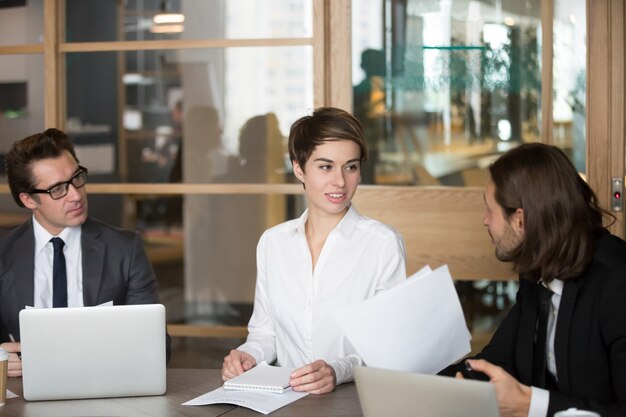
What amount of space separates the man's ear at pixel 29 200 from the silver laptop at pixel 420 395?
5.06 feet

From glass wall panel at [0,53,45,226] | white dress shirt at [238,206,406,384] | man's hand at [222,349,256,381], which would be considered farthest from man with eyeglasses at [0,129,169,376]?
glass wall panel at [0,53,45,226]

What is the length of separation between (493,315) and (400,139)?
0.89 m

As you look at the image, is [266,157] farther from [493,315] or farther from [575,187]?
[575,187]

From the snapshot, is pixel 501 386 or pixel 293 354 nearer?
pixel 501 386

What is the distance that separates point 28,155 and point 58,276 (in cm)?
41

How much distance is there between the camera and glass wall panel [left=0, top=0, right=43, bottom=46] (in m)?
4.37

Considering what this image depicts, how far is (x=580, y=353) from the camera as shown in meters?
2.21

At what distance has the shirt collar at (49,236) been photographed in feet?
9.93

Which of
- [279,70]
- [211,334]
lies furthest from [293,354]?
[279,70]

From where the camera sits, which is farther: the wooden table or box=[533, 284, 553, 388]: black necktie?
box=[533, 284, 553, 388]: black necktie

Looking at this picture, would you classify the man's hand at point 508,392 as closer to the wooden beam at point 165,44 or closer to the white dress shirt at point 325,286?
the white dress shirt at point 325,286

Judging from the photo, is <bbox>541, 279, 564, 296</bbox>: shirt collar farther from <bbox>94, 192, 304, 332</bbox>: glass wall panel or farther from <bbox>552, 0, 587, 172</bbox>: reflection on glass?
<bbox>94, 192, 304, 332</bbox>: glass wall panel

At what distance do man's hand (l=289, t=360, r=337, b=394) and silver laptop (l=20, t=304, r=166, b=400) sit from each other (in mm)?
335

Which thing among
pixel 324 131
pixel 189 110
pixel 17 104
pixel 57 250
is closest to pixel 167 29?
pixel 189 110
